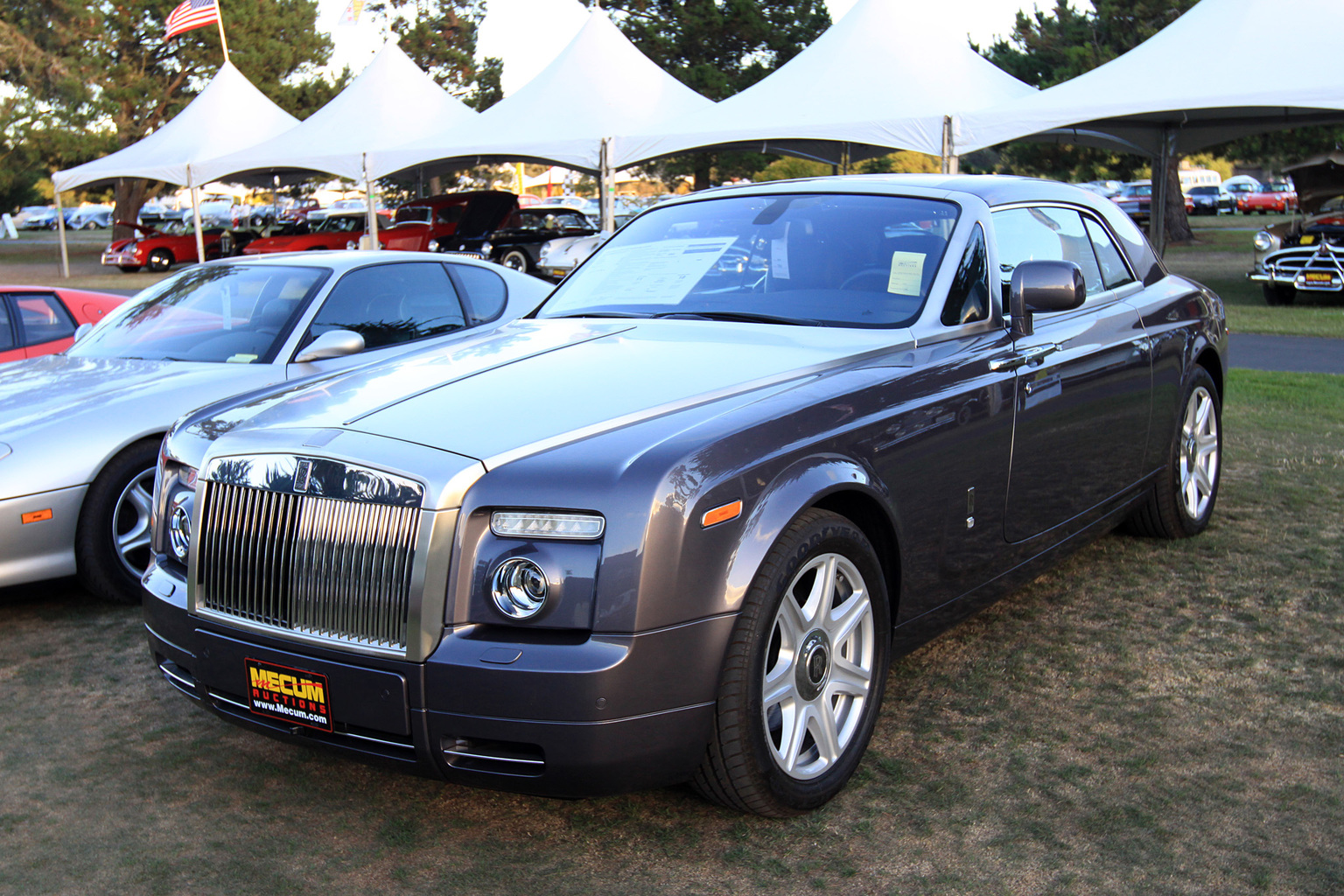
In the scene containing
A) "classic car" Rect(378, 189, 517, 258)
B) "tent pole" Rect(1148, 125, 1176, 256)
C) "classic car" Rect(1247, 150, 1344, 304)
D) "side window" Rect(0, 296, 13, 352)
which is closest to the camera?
"side window" Rect(0, 296, 13, 352)

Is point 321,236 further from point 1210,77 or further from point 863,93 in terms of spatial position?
point 1210,77

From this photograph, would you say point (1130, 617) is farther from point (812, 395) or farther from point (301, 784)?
point (301, 784)

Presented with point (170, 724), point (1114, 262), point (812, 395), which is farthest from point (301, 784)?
point (1114, 262)

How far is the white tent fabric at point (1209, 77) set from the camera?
14.7 meters

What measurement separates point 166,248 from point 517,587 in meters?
32.2

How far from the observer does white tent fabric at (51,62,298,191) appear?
26.4 metres

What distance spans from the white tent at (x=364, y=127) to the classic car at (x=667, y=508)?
64.1 ft

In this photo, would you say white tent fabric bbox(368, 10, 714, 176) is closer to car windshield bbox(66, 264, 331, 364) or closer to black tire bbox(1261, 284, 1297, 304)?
black tire bbox(1261, 284, 1297, 304)

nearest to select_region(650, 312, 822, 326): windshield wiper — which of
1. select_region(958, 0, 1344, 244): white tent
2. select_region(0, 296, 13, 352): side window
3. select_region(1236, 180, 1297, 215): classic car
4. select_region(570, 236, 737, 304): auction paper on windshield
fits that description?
select_region(570, 236, 737, 304): auction paper on windshield


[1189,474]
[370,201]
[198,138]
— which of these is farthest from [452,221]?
[1189,474]

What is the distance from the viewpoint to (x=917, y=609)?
335 centimetres

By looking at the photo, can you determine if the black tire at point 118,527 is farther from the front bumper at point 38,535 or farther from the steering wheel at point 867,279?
the steering wheel at point 867,279

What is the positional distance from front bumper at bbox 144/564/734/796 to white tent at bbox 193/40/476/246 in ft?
67.5

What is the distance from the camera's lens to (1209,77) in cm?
1527
